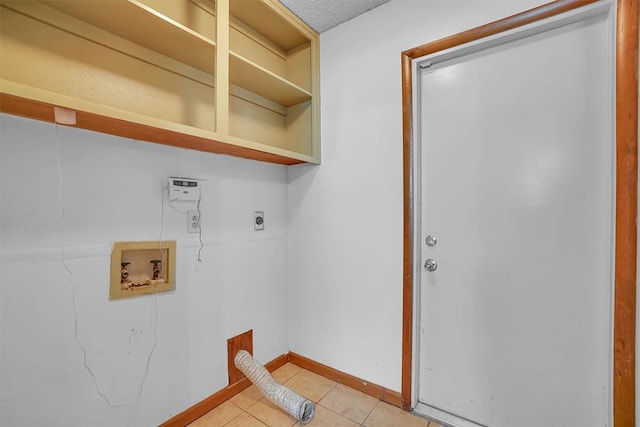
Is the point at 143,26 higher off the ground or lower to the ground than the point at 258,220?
higher

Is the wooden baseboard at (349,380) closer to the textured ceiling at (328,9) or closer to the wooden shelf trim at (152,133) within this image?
the wooden shelf trim at (152,133)

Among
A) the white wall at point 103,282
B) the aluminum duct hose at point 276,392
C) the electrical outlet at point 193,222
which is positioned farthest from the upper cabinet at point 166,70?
the aluminum duct hose at point 276,392

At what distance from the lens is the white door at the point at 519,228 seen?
1133mm

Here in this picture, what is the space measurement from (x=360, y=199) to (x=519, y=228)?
82 cm

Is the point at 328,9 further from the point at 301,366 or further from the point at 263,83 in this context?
the point at 301,366

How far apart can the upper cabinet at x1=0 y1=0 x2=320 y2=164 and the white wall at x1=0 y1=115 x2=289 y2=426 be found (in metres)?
0.14

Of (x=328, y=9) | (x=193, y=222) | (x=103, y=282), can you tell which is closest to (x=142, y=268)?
(x=103, y=282)

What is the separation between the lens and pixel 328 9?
164cm

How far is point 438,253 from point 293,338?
123cm

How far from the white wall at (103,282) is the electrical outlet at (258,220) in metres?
0.08

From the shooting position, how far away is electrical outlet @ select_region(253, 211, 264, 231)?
184 centimetres

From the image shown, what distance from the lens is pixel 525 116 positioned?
4.11 ft

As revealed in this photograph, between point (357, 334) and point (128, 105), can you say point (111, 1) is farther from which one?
point (357, 334)

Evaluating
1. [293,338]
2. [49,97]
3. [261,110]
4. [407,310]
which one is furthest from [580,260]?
[49,97]
